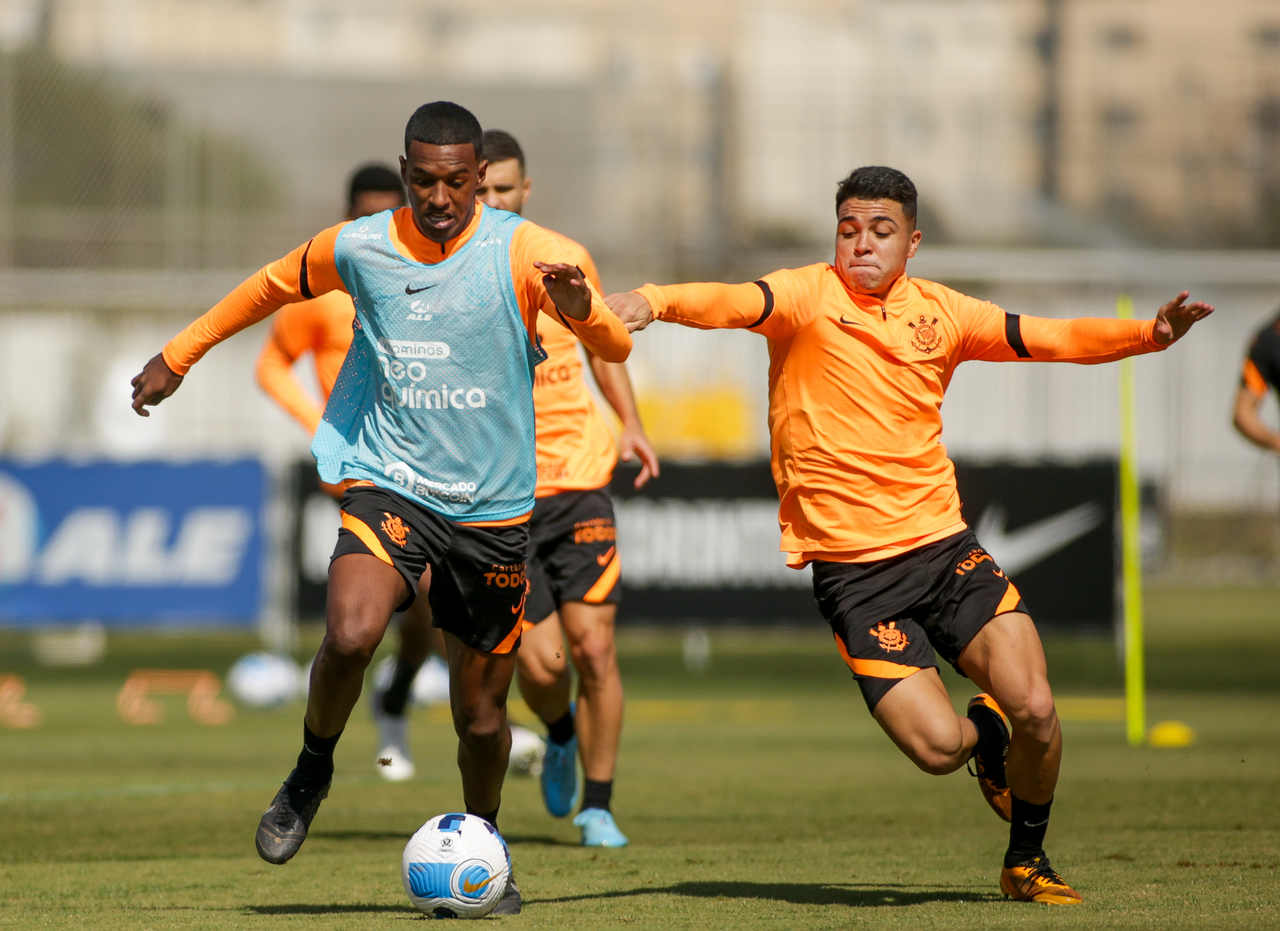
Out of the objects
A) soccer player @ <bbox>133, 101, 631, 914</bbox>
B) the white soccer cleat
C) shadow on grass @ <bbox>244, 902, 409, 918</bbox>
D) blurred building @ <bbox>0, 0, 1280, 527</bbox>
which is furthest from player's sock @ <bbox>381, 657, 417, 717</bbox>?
blurred building @ <bbox>0, 0, 1280, 527</bbox>

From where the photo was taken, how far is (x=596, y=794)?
8242mm

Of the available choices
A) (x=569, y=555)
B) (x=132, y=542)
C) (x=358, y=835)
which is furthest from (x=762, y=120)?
(x=358, y=835)

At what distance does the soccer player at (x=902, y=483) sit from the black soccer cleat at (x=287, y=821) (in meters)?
1.78

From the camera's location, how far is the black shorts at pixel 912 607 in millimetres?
6473

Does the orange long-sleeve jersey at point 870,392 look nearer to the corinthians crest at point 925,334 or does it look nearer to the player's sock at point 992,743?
the corinthians crest at point 925,334

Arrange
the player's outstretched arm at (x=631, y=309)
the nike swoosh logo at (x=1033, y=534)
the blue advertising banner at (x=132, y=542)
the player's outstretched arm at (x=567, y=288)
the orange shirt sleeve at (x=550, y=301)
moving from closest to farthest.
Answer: the player's outstretched arm at (x=567, y=288) < the orange shirt sleeve at (x=550, y=301) < the player's outstretched arm at (x=631, y=309) < the nike swoosh logo at (x=1033, y=534) < the blue advertising banner at (x=132, y=542)

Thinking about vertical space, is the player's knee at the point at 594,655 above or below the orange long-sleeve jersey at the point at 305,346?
below

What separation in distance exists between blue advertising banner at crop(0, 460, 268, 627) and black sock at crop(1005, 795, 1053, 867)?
442 inches

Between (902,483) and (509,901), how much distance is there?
188cm

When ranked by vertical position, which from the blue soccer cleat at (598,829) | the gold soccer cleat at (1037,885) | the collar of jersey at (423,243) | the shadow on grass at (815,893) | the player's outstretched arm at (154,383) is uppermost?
the collar of jersey at (423,243)

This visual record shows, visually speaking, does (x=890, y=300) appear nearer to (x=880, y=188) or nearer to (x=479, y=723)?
(x=880, y=188)

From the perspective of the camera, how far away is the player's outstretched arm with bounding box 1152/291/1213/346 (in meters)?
6.28

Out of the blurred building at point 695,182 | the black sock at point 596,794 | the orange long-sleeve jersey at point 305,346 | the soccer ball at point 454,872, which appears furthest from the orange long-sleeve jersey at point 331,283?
the blurred building at point 695,182

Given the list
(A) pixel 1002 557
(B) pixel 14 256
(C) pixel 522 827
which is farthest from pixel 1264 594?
(C) pixel 522 827
